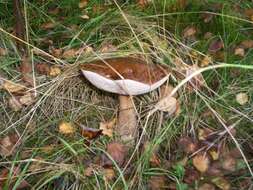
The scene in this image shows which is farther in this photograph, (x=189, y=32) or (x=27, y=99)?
(x=189, y=32)

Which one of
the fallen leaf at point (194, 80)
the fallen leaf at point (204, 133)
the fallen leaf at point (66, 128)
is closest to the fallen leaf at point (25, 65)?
the fallen leaf at point (66, 128)

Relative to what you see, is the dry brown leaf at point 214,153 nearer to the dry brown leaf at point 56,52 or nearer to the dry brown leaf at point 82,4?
the dry brown leaf at point 56,52

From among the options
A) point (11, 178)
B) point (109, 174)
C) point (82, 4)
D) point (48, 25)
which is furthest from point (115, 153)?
point (82, 4)

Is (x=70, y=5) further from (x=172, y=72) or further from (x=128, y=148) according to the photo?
(x=128, y=148)

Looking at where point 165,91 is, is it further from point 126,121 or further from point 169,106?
point 126,121

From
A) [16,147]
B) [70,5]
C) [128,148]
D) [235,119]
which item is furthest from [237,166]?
[70,5]

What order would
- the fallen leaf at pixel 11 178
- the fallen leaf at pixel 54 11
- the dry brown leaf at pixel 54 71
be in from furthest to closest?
the fallen leaf at pixel 54 11, the dry brown leaf at pixel 54 71, the fallen leaf at pixel 11 178
